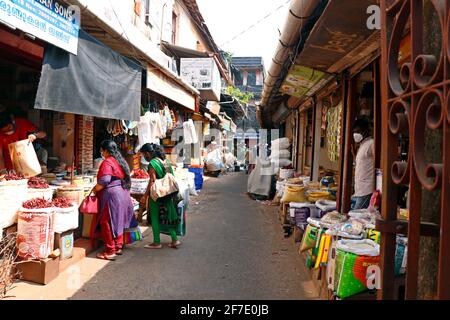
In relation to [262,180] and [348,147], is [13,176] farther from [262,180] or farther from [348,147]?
[262,180]

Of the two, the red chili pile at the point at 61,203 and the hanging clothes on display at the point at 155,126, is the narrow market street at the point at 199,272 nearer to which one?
the red chili pile at the point at 61,203

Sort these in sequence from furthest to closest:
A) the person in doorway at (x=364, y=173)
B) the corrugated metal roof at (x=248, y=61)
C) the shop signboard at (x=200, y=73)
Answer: the corrugated metal roof at (x=248, y=61)
the shop signboard at (x=200, y=73)
the person in doorway at (x=364, y=173)

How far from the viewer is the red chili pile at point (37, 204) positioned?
4.89 m

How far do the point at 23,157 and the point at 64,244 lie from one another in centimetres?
131

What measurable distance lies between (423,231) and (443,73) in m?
0.81

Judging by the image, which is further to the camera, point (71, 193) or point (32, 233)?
point (71, 193)

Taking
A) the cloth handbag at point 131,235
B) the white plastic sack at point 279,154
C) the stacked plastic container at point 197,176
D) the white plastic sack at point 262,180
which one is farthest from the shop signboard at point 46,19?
the stacked plastic container at point 197,176

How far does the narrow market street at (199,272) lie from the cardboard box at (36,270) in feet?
0.29

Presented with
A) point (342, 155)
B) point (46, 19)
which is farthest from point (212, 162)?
point (46, 19)

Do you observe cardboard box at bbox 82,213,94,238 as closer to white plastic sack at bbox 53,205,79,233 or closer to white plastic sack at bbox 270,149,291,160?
white plastic sack at bbox 53,205,79,233

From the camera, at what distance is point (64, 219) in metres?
5.14

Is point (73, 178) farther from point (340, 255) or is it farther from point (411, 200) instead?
point (411, 200)

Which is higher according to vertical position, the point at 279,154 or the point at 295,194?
the point at 279,154

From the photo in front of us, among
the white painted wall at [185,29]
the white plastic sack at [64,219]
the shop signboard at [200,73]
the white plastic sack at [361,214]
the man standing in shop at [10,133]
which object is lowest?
the white plastic sack at [64,219]
